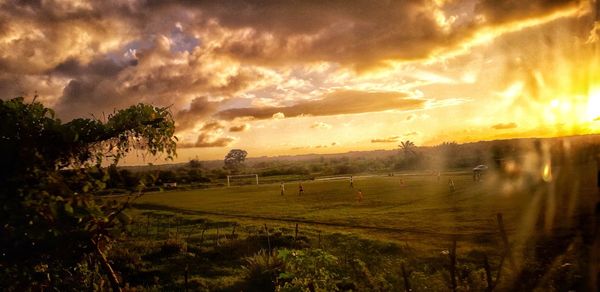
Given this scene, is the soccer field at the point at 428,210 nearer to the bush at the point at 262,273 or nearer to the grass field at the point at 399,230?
the grass field at the point at 399,230

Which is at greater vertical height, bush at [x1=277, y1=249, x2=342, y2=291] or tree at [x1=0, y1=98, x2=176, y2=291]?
tree at [x1=0, y1=98, x2=176, y2=291]

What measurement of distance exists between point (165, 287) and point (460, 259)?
1274 centimetres

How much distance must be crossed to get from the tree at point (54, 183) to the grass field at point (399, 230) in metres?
6.42

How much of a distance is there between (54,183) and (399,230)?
2395 cm

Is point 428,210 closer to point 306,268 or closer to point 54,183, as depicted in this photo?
point 306,268

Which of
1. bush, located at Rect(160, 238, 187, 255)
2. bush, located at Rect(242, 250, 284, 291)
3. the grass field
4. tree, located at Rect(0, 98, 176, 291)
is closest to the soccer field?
the grass field

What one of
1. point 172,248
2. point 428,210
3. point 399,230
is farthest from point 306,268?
point 428,210

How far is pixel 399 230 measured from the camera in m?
27.3

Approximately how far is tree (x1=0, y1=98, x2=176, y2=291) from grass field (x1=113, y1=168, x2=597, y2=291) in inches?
253

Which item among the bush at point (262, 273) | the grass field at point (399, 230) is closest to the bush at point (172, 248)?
the grass field at point (399, 230)

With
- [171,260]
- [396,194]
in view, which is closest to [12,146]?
[171,260]

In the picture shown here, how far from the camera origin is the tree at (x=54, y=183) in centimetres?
582

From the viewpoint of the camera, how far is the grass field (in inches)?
705

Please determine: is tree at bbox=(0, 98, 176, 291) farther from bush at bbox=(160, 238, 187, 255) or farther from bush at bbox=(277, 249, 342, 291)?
bush at bbox=(160, 238, 187, 255)
